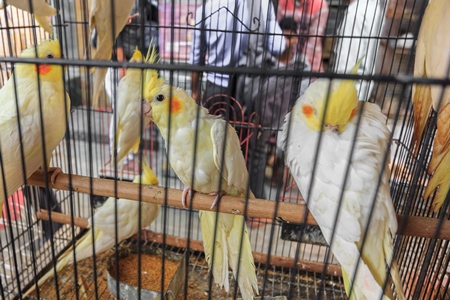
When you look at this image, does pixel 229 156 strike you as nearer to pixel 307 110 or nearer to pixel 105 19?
pixel 307 110

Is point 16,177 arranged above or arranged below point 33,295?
above

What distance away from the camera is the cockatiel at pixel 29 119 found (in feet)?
2.54

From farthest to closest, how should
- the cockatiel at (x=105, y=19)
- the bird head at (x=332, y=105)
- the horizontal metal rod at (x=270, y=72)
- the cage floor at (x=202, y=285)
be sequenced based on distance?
the cage floor at (x=202, y=285), the cockatiel at (x=105, y=19), the bird head at (x=332, y=105), the horizontal metal rod at (x=270, y=72)

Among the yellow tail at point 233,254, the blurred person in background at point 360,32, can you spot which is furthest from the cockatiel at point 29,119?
the blurred person in background at point 360,32

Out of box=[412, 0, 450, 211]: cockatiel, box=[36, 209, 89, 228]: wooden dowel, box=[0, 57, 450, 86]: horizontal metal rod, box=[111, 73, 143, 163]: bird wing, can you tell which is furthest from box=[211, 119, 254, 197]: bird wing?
box=[36, 209, 89, 228]: wooden dowel

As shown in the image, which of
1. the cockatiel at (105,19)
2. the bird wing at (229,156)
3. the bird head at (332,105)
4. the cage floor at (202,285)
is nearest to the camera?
the bird head at (332,105)

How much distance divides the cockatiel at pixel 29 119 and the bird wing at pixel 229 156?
33 cm

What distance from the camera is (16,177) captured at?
79 cm

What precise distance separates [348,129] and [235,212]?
31cm

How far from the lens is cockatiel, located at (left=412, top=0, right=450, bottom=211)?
0.73m

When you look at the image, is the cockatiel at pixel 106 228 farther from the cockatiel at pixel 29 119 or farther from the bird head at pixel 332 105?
the bird head at pixel 332 105

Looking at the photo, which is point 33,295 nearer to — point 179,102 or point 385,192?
point 179,102

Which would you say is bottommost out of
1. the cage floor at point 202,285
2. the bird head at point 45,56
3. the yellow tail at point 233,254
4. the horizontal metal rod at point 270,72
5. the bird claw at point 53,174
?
the cage floor at point 202,285

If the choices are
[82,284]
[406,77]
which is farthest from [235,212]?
[82,284]
